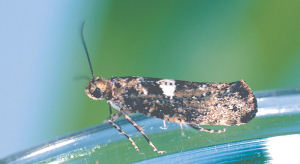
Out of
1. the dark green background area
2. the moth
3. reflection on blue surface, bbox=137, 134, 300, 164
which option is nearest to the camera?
reflection on blue surface, bbox=137, 134, 300, 164

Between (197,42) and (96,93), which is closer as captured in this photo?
(96,93)

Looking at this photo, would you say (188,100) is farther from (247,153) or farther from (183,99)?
(247,153)

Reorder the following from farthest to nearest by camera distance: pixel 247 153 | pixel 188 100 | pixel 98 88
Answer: pixel 98 88, pixel 188 100, pixel 247 153

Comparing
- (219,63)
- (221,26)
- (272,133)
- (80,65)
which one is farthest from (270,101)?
(80,65)

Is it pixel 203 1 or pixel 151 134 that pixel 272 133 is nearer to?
pixel 151 134

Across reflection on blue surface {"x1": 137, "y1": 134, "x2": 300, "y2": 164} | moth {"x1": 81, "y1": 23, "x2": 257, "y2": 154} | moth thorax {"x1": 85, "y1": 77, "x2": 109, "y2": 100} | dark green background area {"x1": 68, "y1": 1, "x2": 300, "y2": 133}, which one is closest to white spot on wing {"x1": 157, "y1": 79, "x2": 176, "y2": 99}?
moth {"x1": 81, "y1": 23, "x2": 257, "y2": 154}

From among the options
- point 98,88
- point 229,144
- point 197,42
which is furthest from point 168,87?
point 197,42

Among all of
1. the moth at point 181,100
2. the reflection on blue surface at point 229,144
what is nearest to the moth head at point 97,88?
the moth at point 181,100

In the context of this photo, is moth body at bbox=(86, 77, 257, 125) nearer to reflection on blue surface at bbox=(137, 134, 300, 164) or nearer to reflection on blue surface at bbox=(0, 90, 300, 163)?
reflection on blue surface at bbox=(0, 90, 300, 163)
